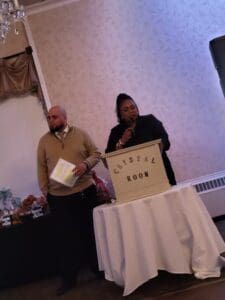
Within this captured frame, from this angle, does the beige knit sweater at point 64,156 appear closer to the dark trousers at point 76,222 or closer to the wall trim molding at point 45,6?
the dark trousers at point 76,222

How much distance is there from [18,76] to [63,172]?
155 cm

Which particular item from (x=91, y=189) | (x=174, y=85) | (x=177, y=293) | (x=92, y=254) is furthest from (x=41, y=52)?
(x=177, y=293)

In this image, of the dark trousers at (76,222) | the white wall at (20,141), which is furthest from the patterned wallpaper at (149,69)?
the dark trousers at (76,222)

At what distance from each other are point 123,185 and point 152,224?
0.29m

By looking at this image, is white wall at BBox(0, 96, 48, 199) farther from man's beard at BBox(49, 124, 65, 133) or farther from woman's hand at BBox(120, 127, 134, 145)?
woman's hand at BBox(120, 127, 134, 145)

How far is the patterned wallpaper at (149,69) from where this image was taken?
4.00 m

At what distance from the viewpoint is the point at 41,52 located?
13.2 feet

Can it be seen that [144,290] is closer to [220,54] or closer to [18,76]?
[220,54]

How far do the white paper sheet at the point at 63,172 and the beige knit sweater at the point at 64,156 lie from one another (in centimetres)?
15

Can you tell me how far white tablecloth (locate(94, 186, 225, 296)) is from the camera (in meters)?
2.33

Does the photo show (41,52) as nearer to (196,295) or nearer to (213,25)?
(213,25)

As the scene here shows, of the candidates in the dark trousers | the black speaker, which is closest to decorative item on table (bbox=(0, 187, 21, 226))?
the dark trousers

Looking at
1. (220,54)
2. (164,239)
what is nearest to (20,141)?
(220,54)

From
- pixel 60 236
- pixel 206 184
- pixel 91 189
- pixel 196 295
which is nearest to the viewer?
pixel 196 295
